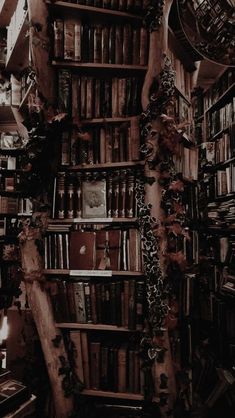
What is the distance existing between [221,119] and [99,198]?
178cm

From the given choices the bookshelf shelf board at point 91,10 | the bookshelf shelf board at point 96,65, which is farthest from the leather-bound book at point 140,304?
the bookshelf shelf board at point 91,10

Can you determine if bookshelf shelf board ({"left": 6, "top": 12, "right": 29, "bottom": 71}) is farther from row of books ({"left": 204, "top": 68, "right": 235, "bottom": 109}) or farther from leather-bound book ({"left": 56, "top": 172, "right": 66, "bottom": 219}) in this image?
row of books ({"left": 204, "top": 68, "right": 235, "bottom": 109})

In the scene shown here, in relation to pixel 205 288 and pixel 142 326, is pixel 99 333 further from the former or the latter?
pixel 205 288

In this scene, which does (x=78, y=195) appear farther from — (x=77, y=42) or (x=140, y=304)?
(x=77, y=42)

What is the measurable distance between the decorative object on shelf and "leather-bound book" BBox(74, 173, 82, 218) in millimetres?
1024

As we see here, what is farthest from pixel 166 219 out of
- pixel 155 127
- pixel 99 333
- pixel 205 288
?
pixel 205 288

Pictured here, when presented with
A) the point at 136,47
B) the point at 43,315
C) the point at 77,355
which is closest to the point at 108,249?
the point at 43,315

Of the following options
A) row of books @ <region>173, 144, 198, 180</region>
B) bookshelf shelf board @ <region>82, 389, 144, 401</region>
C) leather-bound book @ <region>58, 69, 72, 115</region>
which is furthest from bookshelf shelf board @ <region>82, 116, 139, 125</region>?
bookshelf shelf board @ <region>82, 389, 144, 401</region>

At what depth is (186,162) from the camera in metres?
2.60

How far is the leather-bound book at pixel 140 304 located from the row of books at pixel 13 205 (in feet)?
6.82

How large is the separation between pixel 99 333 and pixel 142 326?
36 cm

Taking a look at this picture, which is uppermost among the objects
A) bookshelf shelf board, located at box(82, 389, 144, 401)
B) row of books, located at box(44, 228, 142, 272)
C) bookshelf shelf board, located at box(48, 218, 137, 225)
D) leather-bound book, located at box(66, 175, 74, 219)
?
leather-bound book, located at box(66, 175, 74, 219)

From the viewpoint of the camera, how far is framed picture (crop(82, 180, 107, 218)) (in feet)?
6.88

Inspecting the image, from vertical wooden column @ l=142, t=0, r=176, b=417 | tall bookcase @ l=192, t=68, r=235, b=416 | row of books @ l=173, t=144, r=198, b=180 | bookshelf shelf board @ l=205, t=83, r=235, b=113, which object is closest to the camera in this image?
vertical wooden column @ l=142, t=0, r=176, b=417
